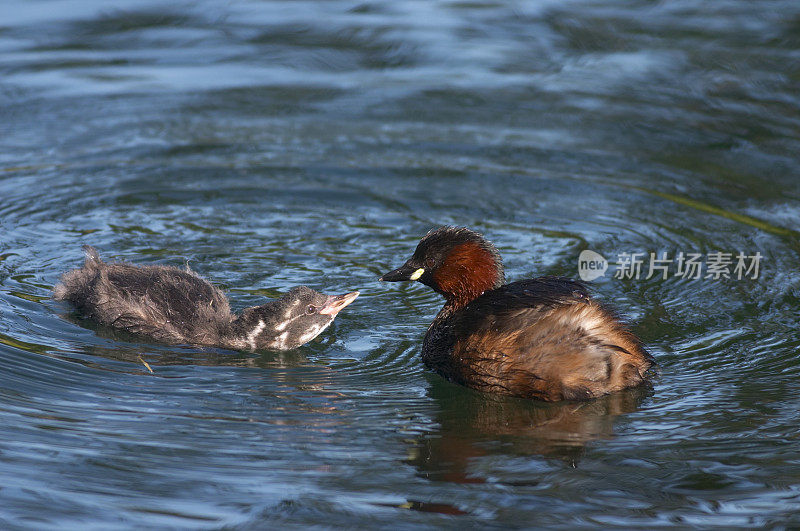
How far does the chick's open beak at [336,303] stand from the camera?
21.8 ft

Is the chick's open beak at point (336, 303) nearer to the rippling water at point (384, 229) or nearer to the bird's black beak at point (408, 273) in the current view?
the rippling water at point (384, 229)

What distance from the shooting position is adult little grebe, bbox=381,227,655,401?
18.7ft

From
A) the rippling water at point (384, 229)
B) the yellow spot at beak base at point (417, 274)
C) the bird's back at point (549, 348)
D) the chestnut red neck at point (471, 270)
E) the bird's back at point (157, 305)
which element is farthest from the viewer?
the bird's back at point (157, 305)

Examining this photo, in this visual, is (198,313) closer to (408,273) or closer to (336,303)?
(336,303)

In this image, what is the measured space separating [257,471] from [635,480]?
1706 mm

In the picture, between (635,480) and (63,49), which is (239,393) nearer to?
(635,480)

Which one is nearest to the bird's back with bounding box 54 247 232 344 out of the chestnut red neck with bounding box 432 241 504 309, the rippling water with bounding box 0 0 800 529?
the rippling water with bounding box 0 0 800 529

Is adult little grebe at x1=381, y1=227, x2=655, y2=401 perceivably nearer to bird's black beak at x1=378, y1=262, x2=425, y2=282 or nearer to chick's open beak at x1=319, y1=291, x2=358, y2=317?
bird's black beak at x1=378, y1=262, x2=425, y2=282

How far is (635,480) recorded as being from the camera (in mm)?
4938

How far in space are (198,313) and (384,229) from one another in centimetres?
211

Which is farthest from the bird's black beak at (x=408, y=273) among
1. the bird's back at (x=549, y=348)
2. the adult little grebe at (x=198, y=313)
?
the bird's back at (x=549, y=348)

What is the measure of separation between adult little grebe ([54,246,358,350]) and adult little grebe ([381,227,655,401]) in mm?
840

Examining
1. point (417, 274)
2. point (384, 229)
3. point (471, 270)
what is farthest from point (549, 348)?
point (384, 229)

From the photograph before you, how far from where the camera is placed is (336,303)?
6.67 meters
